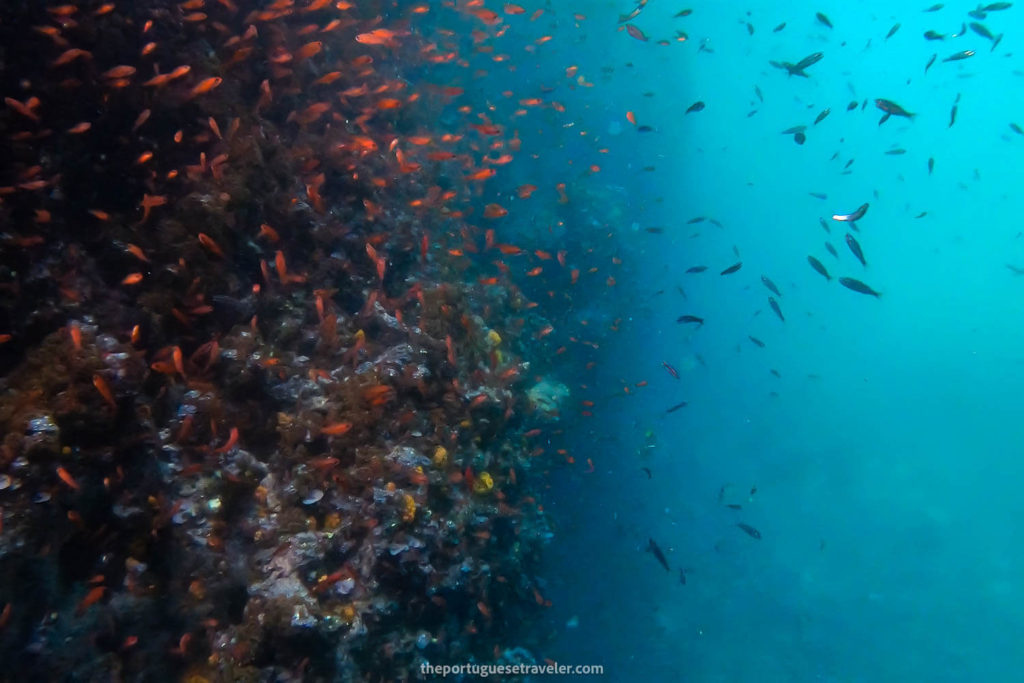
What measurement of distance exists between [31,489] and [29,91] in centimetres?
335

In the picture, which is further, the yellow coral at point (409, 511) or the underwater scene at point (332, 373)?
the yellow coral at point (409, 511)

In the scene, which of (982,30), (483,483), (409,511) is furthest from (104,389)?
(982,30)

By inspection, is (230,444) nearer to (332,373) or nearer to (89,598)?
(89,598)

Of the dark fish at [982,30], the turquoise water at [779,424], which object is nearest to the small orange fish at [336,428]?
the turquoise water at [779,424]

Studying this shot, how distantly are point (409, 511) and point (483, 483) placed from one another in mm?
1586

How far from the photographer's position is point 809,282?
67562 mm

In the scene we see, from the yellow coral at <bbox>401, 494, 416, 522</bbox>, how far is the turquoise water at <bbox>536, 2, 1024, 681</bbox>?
11.3 metres

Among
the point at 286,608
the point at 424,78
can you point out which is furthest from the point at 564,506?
the point at 424,78

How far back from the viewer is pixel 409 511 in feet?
16.8

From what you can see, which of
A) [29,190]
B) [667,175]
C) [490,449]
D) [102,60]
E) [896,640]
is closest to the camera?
[29,190]

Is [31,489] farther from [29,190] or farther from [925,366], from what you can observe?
[925,366]

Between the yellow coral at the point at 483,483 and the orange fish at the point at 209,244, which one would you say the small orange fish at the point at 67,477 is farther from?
the yellow coral at the point at 483,483

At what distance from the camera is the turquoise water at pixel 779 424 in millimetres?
20203

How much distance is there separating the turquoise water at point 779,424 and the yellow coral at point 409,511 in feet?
37.1
